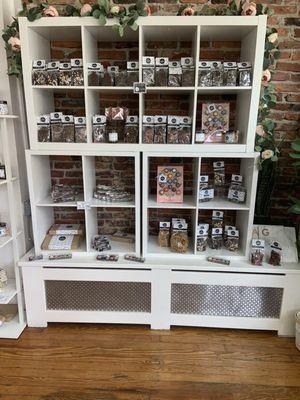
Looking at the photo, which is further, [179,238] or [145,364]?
[179,238]

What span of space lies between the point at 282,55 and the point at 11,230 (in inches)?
89.6

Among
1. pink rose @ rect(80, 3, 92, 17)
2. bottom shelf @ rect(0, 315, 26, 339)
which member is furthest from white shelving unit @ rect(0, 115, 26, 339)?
pink rose @ rect(80, 3, 92, 17)

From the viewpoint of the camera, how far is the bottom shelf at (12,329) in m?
2.03

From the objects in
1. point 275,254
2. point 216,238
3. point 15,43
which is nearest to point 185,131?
point 216,238

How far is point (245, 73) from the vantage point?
1.82 metres

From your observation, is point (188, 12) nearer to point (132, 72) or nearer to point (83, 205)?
point (132, 72)

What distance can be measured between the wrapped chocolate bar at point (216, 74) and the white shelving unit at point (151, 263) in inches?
3.5

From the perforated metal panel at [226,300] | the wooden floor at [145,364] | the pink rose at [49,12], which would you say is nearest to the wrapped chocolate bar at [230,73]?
the pink rose at [49,12]

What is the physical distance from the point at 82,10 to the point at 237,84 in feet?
3.42

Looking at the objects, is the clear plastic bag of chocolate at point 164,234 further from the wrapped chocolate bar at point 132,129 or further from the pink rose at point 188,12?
the pink rose at point 188,12

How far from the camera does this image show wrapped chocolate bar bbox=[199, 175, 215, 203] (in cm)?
205

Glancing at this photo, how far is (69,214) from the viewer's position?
2.46 meters

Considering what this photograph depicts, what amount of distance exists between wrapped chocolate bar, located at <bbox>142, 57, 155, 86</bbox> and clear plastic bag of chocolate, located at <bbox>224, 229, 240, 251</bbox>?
1169 millimetres

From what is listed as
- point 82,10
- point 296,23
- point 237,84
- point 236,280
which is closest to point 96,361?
point 236,280
